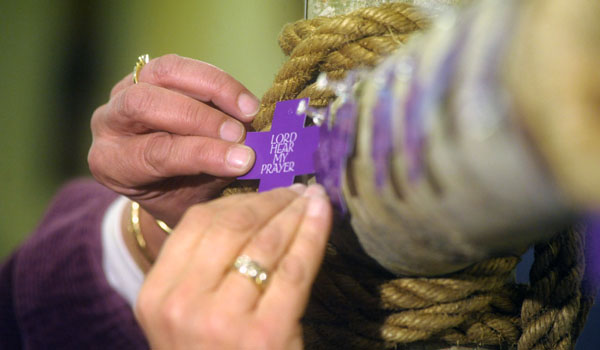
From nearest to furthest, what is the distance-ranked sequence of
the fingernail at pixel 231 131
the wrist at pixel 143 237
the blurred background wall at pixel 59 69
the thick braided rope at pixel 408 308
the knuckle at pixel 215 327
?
the knuckle at pixel 215 327 → the thick braided rope at pixel 408 308 → the fingernail at pixel 231 131 → the wrist at pixel 143 237 → the blurred background wall at pixel 59 69

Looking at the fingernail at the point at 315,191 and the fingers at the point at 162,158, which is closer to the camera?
the fingernail at the point at 315,191

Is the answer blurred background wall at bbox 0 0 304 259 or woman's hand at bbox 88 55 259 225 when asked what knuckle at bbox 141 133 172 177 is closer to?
woman's hand at bbox 88 55 259 225

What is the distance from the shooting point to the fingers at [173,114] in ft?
1.68

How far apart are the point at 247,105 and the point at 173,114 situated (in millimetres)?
80

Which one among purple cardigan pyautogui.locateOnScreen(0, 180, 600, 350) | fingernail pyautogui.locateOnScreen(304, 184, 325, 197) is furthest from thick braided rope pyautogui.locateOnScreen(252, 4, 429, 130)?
purple cardigan pyautogui.locateOnScreen(0, 180, 600, 350)

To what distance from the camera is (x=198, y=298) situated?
28 centimetres

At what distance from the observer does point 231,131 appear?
500mm

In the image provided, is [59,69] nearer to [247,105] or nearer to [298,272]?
[247,105]

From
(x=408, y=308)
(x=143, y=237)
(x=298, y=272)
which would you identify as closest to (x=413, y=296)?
(x=408, y=308)

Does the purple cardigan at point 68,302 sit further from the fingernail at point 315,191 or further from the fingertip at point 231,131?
the fingernail at point 315,191

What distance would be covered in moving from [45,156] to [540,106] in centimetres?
160

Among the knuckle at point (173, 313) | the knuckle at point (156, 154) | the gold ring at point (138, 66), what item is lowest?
the knuckle at point (156, 154)

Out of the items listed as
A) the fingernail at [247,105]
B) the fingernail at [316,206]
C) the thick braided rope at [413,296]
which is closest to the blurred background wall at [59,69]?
the fingernail at [247,105]

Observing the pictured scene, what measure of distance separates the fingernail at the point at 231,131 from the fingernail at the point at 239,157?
0.03 metres
